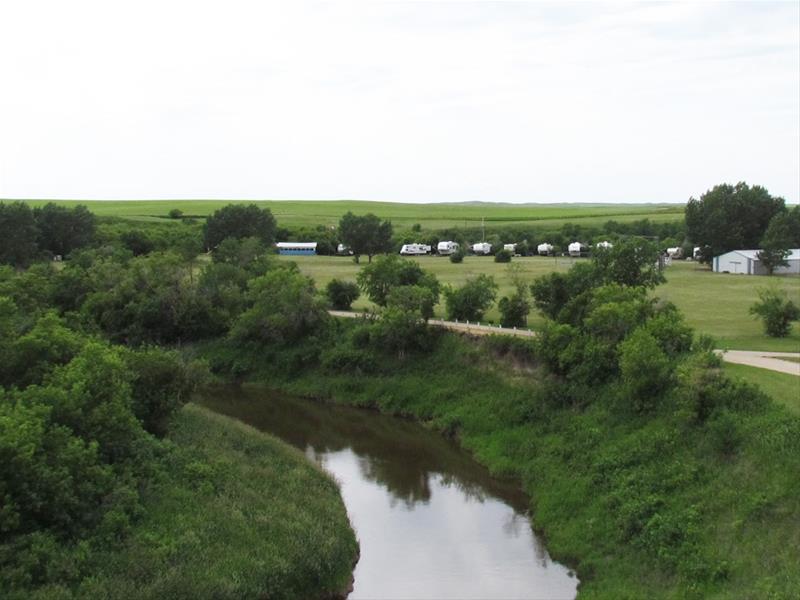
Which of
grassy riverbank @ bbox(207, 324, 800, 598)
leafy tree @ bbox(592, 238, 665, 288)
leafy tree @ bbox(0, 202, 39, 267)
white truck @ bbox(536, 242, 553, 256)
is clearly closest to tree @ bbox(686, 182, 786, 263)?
white truck @ bbox(536, 242, 553, 256)

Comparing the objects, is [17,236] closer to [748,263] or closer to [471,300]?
[471,300]

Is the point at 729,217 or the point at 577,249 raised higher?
the point at 729,217

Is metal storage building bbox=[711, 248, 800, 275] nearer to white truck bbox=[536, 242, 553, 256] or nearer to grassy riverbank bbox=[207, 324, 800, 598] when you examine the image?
white truck bbox=[536, 242, 553, 256]

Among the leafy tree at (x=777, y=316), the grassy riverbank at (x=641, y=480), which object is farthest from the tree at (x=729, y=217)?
the grassy riverbank at (x=641, y=480)

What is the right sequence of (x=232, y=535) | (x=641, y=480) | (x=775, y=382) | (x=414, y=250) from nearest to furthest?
(x=232, y=535), (x=641, y=480), (x=775, y=382), (x=414, y=250)

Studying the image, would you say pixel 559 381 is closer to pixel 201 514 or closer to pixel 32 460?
pixel 201 514

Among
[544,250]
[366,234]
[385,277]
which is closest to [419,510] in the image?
[385,277]
